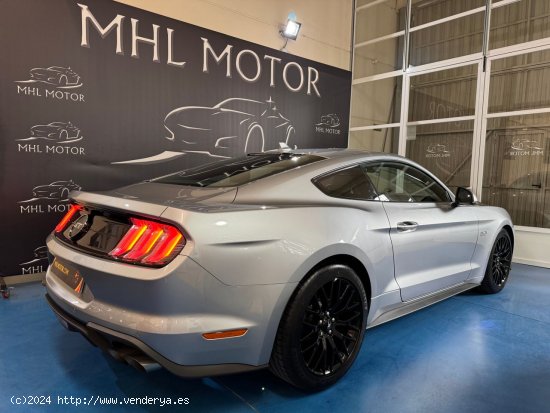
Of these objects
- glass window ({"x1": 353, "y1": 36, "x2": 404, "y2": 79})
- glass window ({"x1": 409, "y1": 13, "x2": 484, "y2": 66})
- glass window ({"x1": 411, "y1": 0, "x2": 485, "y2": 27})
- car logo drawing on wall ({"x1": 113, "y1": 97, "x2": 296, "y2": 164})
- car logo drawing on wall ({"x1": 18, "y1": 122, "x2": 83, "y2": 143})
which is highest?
glass window ({"x1": 411, "y1": 0, "x2": 485, "y2": 27})

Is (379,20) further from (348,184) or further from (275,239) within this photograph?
(275,239)

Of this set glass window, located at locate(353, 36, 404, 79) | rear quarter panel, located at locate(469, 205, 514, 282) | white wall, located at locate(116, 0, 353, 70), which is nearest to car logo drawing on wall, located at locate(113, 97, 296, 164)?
white wall, located at locate(116, 0, 353, 70)

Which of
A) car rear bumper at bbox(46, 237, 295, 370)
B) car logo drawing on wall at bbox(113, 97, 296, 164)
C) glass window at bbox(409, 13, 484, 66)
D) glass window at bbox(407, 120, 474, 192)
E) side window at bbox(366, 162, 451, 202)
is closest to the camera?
car rear bumper at bbox(46, 237, 295, 370)

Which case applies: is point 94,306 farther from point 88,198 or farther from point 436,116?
point 436,116

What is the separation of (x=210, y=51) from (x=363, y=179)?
338 cm

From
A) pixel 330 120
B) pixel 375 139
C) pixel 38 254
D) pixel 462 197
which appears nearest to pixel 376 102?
pixel 375 139

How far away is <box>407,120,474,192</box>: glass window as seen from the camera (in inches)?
290

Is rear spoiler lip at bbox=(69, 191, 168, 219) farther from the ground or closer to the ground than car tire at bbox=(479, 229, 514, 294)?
farther from the ground

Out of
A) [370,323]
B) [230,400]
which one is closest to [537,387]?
[370,323]

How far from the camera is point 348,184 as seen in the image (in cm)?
209

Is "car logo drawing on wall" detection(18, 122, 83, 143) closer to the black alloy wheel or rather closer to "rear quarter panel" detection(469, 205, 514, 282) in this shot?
the black alloy wheel

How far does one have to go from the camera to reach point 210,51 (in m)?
4.72

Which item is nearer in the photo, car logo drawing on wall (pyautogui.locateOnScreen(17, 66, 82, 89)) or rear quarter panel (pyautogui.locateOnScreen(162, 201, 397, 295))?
rear quarter panel (pyautogui.locateOnScreen(162, 201, 397, 295))

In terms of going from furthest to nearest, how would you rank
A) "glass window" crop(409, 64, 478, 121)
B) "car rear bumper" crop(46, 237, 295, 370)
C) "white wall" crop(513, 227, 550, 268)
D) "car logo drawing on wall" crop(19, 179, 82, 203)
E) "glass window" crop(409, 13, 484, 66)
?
"glass window" crop(409, 64, 478, 121) < "glass window" crop(409, 13, 484, 66) < "white wall" crop(513, 227, 550, 268) < "car logo drawing on wall" crop(19, 179, 82, 203) < "car rear bumper" crop(46, 237, 295, 370)
